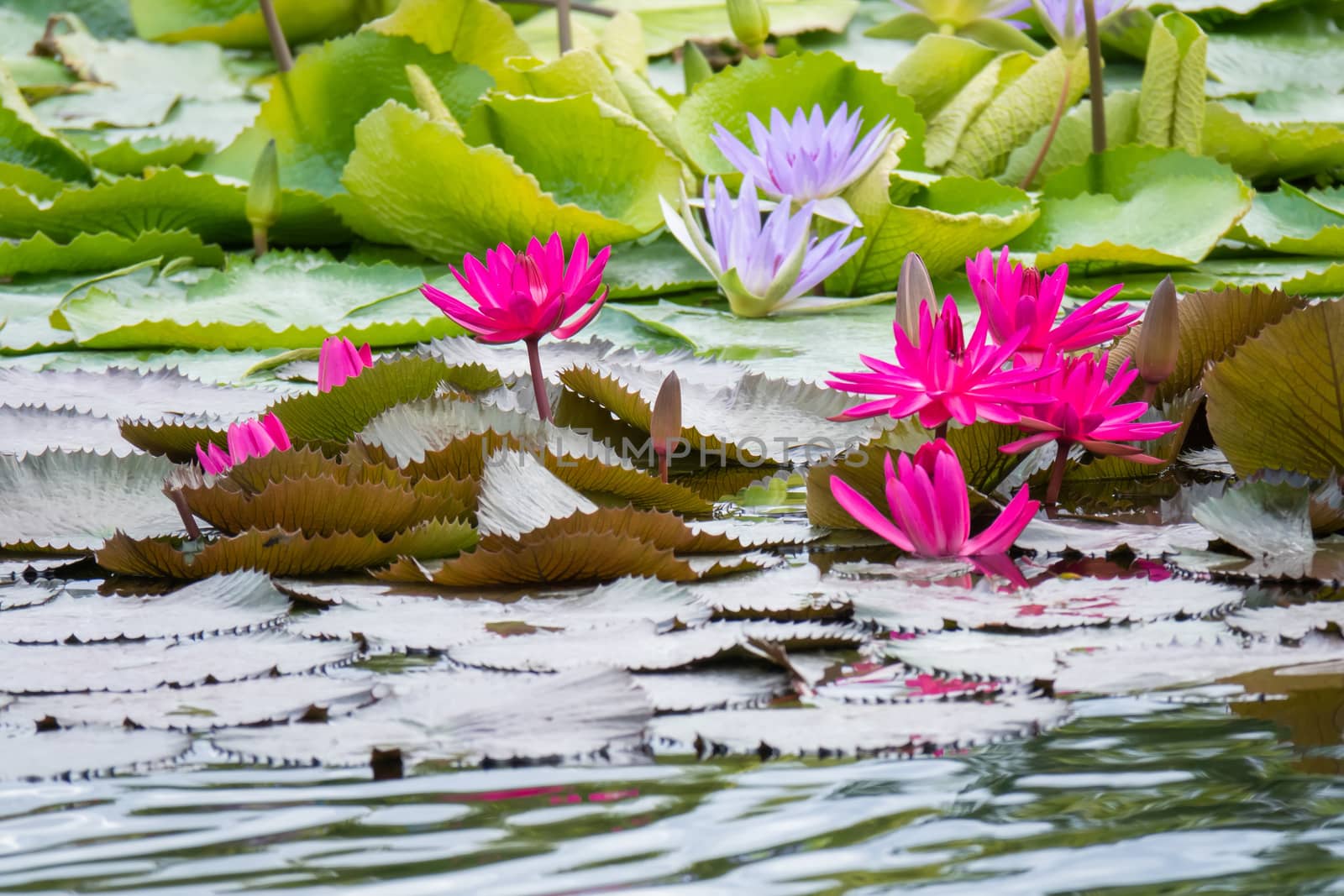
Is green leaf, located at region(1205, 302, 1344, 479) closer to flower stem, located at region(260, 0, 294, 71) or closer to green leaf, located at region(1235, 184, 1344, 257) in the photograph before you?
green leaf, located at region(1235, 184, 1344, 257)

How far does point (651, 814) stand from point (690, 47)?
2.35m

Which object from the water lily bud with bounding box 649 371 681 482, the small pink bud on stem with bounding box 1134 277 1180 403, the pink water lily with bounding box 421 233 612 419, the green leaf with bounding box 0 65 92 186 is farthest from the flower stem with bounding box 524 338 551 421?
the green leaf with bounding box 0 65 92 186

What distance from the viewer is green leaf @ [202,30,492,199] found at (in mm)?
2625

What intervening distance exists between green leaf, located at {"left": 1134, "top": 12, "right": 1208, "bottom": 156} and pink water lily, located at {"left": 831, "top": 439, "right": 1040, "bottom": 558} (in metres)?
1.60

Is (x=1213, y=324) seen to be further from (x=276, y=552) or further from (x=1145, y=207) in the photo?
(x=1145, y=207)

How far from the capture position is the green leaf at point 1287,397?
104 cm

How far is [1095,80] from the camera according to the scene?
7.79ft

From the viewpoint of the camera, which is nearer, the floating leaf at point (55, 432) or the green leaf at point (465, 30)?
the floating leaf at point (55, 432)

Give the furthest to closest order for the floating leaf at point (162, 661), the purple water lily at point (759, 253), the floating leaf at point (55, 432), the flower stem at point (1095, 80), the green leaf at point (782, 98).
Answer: the green leaf at point (782, 98)
the flower stem at point (1095, 80)
the purple water lily at point (759, 253)
the floating leaf at point (55, 432)
the floating leaf at point (162, 661)

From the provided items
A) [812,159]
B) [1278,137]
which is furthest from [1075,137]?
[812,159]

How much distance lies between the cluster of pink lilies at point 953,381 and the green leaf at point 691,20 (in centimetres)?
252

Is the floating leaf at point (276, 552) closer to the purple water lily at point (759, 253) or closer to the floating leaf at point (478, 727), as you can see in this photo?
the floating leaf at point (478, 727)

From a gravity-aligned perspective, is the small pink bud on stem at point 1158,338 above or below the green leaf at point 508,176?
below

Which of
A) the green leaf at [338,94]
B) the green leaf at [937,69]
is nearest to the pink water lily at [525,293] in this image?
the green leaf at [338,94]
